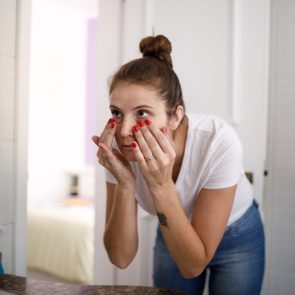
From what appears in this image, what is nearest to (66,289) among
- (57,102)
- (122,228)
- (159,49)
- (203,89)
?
(122,228)

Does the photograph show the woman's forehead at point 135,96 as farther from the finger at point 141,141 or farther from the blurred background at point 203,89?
the blurred background at point 203,89

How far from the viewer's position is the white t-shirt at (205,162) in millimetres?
893

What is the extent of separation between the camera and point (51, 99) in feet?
12.9

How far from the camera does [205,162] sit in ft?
2.96

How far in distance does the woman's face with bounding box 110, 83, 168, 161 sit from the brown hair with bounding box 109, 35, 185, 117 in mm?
17

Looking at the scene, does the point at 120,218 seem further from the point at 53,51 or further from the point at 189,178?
the point at 53,51

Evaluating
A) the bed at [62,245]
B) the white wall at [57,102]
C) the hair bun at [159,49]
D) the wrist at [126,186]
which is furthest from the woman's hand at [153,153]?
the white wall at [57,102]

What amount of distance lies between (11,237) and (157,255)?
0.44m

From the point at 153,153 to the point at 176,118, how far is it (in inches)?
5.4

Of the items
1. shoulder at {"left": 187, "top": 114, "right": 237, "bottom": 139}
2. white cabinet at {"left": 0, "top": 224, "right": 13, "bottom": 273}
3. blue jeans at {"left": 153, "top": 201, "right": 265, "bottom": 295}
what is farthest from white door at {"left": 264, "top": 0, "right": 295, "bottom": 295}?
white cabinet at {"left": 0, "top": 224, "right": 13, "bottom": 273}

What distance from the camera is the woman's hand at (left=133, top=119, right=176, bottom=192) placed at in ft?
2.64

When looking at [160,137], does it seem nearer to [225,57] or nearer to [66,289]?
[66,289]

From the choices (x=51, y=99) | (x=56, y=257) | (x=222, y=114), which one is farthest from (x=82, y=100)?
(x=222, y=114)

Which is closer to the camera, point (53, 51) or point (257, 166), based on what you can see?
point (257, 166)
